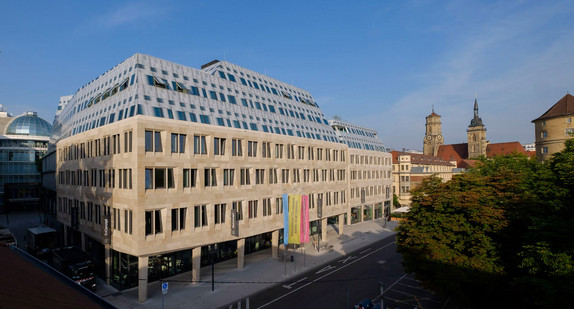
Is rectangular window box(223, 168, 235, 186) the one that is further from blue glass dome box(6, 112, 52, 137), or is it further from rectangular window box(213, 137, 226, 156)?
blue glass dome box(6, 112, 52, 137)

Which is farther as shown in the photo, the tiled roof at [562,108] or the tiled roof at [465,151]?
the tiled roof at [465,151]

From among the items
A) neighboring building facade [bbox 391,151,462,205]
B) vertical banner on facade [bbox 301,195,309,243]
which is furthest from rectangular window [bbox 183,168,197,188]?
neighboring building facade [bbox 391,151,462,205]

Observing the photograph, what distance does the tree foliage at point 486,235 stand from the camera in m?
22.3

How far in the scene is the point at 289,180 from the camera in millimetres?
49562

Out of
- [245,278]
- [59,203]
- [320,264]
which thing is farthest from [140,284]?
[59,203]

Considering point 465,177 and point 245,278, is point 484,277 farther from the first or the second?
point 245,278

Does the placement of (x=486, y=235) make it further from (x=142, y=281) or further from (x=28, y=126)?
(x=28, y=126)

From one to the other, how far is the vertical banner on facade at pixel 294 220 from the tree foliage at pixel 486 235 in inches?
649

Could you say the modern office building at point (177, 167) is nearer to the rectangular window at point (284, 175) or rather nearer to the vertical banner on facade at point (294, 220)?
the rectangular window at point (284, 175)

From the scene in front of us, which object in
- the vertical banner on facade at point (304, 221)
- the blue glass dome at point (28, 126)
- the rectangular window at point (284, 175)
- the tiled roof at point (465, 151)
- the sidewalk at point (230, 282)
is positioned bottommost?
the sidewalk at point (230, 282)

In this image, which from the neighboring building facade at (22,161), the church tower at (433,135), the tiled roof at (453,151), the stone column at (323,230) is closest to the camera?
the stone column at (323,230)

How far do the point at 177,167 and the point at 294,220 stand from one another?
17576 millimetres

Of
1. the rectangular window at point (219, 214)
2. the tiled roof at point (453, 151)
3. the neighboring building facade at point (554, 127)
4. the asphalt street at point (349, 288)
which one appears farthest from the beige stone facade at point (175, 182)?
the tiled roof at point (453, 151)

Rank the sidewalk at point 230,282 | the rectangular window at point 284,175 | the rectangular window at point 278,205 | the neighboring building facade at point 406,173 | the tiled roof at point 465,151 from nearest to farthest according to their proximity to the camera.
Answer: the sidewalk at point 230,282 → the rectangular window at point 278,205 → the rectangular window at point 284,175 → the neighboring building facade at point 406,173 → the tiled roof at point 465,151
